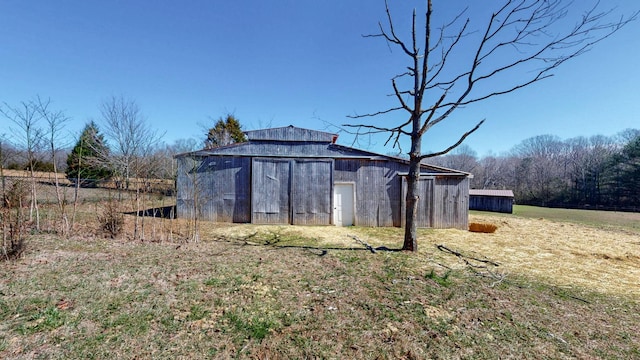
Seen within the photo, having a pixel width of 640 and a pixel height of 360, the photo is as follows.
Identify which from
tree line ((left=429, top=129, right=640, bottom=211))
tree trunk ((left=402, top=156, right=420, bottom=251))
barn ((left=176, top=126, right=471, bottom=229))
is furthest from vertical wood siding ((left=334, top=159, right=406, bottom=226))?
tree line ((left=429, top=129, right=640, bottom=211))

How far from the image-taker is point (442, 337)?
9.62ft

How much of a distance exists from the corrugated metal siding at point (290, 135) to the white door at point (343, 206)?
266 centimetres

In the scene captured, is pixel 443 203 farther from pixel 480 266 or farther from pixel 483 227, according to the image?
pixel 480 266

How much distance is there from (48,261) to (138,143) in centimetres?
1477

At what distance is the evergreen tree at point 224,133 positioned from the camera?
2552 centimetres

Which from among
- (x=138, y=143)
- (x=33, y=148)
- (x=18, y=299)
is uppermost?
(x=138, y=143)

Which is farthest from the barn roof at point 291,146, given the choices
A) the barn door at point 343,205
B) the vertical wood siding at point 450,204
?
the vertical wood siding at point 450,204

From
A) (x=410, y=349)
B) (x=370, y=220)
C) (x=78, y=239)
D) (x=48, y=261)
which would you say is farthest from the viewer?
(x=370, y=220)

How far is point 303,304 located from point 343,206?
8.00 metres

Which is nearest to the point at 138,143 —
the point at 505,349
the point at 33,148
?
the point at 33,148

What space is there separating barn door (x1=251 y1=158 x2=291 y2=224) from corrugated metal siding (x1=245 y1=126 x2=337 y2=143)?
1218 mm

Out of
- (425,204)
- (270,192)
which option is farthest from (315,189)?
(425,204)

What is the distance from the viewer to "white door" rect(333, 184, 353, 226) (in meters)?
11.5

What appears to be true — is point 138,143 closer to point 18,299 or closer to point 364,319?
point 18,299
